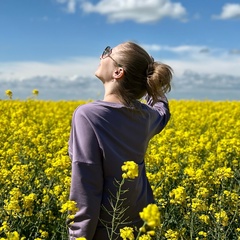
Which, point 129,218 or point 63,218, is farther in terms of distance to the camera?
point 63,218

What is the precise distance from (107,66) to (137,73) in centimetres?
15

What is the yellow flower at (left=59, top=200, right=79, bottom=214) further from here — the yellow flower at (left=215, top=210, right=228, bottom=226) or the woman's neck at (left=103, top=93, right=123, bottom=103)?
the yellow flower at (left=215, top=210, right=228, bottom=226)

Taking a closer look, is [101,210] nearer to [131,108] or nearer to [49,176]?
[131,108]

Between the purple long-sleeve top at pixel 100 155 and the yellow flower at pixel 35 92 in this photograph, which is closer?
the purple long-sleeve top at pixel 100 155

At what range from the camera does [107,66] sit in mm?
2609

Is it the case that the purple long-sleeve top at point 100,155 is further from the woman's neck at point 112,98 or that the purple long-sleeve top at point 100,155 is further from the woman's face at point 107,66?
the woman's face at point 107,66

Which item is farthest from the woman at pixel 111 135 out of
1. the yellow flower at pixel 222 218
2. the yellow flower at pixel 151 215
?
the yellow flower at pixel 151 215

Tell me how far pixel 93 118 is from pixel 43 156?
2.88m

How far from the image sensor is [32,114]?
9.95m

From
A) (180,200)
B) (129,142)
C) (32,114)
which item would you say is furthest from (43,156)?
(32,114)

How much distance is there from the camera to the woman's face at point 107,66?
2.59m

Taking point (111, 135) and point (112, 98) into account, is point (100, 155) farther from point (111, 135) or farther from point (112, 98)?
point (112, 98)

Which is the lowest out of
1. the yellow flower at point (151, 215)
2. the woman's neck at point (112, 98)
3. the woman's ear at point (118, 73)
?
the yellow flower at point (151, 215)

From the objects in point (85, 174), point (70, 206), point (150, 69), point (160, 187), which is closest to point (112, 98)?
point (150, 69)
